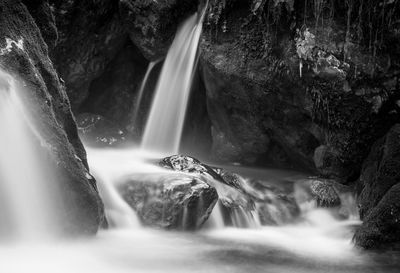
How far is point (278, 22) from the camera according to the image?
28.7 ft

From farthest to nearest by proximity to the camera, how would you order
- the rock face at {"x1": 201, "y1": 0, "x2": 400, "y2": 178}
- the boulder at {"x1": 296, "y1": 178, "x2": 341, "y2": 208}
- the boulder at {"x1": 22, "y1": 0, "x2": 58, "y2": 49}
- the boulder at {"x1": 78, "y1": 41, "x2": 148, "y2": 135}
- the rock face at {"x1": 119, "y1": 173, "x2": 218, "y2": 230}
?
the boulder at {"x1": 78, "y1": 41, "x2": 148, "y2": 135}, the rock face at {"x1": 201, "y1": 0, "x2": 400, "y2": 178}, the boulder at {"x1": 296, "y1": 178, "x2": 341, "y2": 208}, the boulder at {"x1": 22, "y1": 0, "x2": 58, "y2": 49}, the rock face at {"x1": 119, "y1": 173, "x2": 218, "y2": 230}

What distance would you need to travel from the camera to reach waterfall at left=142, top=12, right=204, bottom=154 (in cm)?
1057

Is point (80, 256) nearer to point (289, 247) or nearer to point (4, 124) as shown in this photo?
point (4, 124)

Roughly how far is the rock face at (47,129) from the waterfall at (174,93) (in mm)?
5057

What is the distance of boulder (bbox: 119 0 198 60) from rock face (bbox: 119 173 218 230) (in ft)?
17.1

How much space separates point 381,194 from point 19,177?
5.11 m

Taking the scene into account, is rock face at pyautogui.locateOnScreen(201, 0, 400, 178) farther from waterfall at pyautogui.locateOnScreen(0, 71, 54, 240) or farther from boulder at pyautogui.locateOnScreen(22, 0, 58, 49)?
waterfall at pyautogui.locateOnScreen(0, 71, 54, 240)

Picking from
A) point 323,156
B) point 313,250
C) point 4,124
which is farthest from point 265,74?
point 4,124

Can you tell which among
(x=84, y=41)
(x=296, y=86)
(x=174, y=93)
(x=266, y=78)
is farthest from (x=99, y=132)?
(x=296, y=86)

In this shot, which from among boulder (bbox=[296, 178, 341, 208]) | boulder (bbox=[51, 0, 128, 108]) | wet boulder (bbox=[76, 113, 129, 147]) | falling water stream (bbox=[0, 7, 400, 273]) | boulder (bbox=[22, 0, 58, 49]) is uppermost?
boulder (bbox=[51, 0, 128, 108])

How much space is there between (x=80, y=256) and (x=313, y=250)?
9.46 ft

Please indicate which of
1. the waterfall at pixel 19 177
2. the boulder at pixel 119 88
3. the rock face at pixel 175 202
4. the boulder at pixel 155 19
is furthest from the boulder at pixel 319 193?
the boulder at pixel 119 88

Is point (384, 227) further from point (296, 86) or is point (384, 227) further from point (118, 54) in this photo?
point (118, 54)

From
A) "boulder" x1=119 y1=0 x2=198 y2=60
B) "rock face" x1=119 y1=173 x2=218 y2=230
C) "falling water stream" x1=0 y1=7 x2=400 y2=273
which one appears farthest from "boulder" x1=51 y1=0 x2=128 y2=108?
"rock face" x1=119 y1=173 x2=218 y2=230
